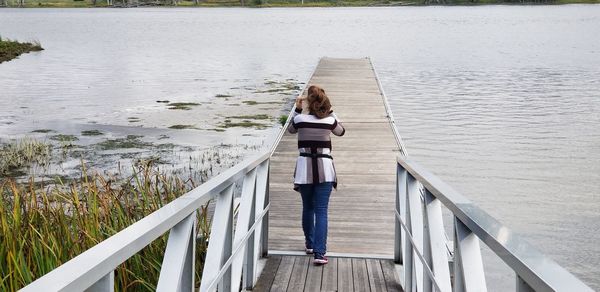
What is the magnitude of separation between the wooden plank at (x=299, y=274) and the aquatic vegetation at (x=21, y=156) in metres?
8.89

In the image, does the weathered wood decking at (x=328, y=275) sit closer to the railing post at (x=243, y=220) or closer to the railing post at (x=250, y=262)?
the railing post at (x=250, y=262)

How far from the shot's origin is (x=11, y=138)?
18703 millimetres

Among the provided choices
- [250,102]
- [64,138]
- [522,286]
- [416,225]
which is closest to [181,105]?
[250,102]

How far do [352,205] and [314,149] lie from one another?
3229 mm

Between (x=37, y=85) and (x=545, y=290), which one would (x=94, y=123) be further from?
(x=545, y=290)

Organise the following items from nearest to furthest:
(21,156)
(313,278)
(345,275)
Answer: (313,278)
(345,275)
(21,156)

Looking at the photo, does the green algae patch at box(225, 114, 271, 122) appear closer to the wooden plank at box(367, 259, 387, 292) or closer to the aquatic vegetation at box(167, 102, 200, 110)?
the aquatic vegetation at box(167, 102, 200, 110)

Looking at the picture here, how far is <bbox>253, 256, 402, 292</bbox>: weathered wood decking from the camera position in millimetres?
6074

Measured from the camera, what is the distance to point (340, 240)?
8219mm

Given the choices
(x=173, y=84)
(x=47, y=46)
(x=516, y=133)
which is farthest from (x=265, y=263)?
(x=47, y=46)

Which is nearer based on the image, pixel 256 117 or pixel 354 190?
pixel 354 190

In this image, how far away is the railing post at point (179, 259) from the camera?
122 inches

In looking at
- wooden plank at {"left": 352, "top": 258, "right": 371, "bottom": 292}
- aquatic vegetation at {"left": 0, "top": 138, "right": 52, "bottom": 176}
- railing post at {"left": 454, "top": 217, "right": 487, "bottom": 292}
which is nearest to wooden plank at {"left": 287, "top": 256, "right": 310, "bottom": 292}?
wooden plank at {"left": 352, "top": 258, "right": 371, "bottom": 292}

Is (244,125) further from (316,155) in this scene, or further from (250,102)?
(316,155)
